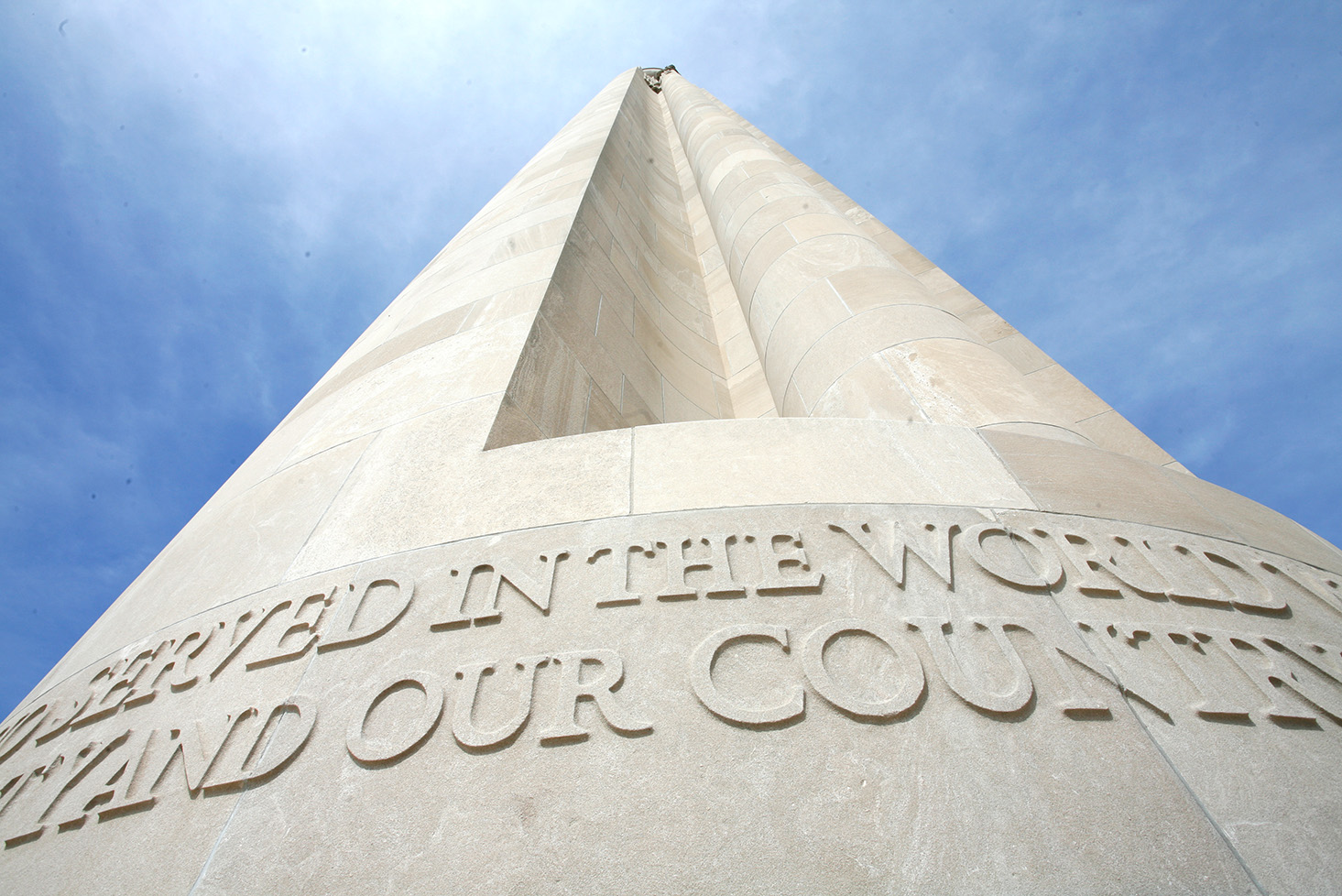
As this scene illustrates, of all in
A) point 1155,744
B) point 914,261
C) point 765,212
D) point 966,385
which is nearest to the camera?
point 1155,744

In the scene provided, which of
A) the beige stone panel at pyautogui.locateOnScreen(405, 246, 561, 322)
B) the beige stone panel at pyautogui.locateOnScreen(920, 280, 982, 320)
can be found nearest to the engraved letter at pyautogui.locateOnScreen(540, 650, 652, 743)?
the beige stone panel at pyautogui.locateOnScreen(405, 246, 561, 322)

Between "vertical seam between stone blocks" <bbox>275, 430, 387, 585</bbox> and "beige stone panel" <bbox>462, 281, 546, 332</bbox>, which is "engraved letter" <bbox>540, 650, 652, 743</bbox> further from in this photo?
"beige stone panel" <bbox>462, 281, 546, 332</bbox>

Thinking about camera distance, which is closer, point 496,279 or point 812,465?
point 812,465

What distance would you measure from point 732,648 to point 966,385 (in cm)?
327

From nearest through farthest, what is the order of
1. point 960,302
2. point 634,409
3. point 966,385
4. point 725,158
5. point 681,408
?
point 966,385 → point 634,409 → point 681,408 → point 960,302 → point 725,158

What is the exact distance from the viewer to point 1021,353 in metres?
8.72

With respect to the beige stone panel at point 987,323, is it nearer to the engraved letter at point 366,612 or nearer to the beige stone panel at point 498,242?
the beige stone panel at point 498,242

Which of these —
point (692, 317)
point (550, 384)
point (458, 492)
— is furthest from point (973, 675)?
point (692, 317)

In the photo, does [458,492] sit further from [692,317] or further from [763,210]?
[692,317]

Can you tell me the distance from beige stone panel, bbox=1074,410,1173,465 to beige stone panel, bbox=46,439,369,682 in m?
6.62

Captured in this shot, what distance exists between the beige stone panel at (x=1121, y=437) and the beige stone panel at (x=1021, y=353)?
1090mm

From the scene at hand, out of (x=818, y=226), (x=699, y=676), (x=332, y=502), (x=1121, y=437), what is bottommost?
(x=699, y=676)

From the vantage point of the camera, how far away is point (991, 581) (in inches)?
120

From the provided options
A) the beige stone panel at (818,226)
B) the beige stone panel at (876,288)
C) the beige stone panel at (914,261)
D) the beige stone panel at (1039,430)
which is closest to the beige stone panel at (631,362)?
the beige stone panel at (876,288)
